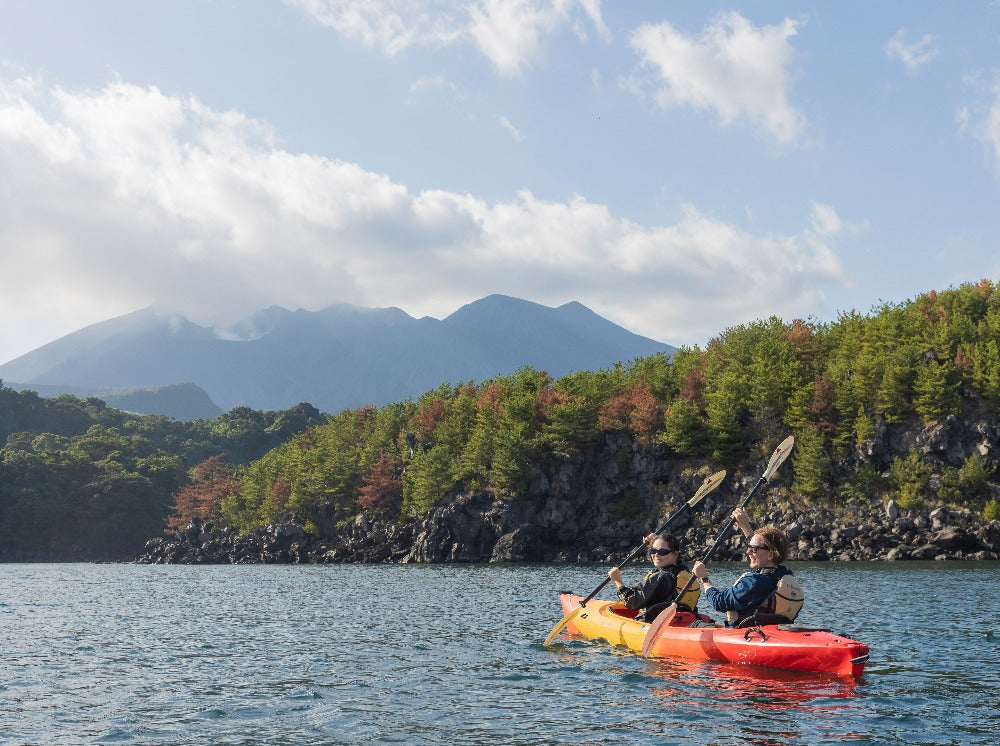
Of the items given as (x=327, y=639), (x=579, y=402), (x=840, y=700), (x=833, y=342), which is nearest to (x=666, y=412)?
(x=579, y=402)

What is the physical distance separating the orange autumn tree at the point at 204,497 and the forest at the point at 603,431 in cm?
29

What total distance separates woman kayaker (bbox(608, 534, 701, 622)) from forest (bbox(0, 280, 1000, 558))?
5383 cm

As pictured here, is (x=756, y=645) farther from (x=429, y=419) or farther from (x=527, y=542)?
(x=429, y=419)

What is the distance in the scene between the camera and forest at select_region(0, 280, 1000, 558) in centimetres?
7031

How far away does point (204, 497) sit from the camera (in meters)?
118

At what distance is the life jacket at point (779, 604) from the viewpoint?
1694cm

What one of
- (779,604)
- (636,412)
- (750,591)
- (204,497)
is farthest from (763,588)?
(204,497)

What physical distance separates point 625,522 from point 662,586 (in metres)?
63.5

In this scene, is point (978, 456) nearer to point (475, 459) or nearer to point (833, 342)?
point (833, 342)

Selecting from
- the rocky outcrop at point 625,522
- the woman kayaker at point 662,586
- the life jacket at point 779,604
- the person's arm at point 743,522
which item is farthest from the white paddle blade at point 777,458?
the rocky outcrop at point 625,522

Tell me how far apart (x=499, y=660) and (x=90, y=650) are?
1131 centimetres

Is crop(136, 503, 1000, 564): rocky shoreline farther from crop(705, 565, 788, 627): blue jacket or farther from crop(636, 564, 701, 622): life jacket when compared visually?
crop(705, 565, 788, 627): blue jacket

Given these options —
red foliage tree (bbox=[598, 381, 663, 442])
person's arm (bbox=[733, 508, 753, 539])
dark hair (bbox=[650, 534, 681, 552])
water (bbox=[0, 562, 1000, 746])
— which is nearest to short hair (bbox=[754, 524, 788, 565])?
person's arm (bbox=[733, 508, 753, 539])

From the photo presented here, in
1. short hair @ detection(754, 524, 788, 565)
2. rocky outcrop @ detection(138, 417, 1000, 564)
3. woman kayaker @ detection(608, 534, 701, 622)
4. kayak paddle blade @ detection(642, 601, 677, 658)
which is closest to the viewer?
short hair @ detection(754, 524, 788, 565)
